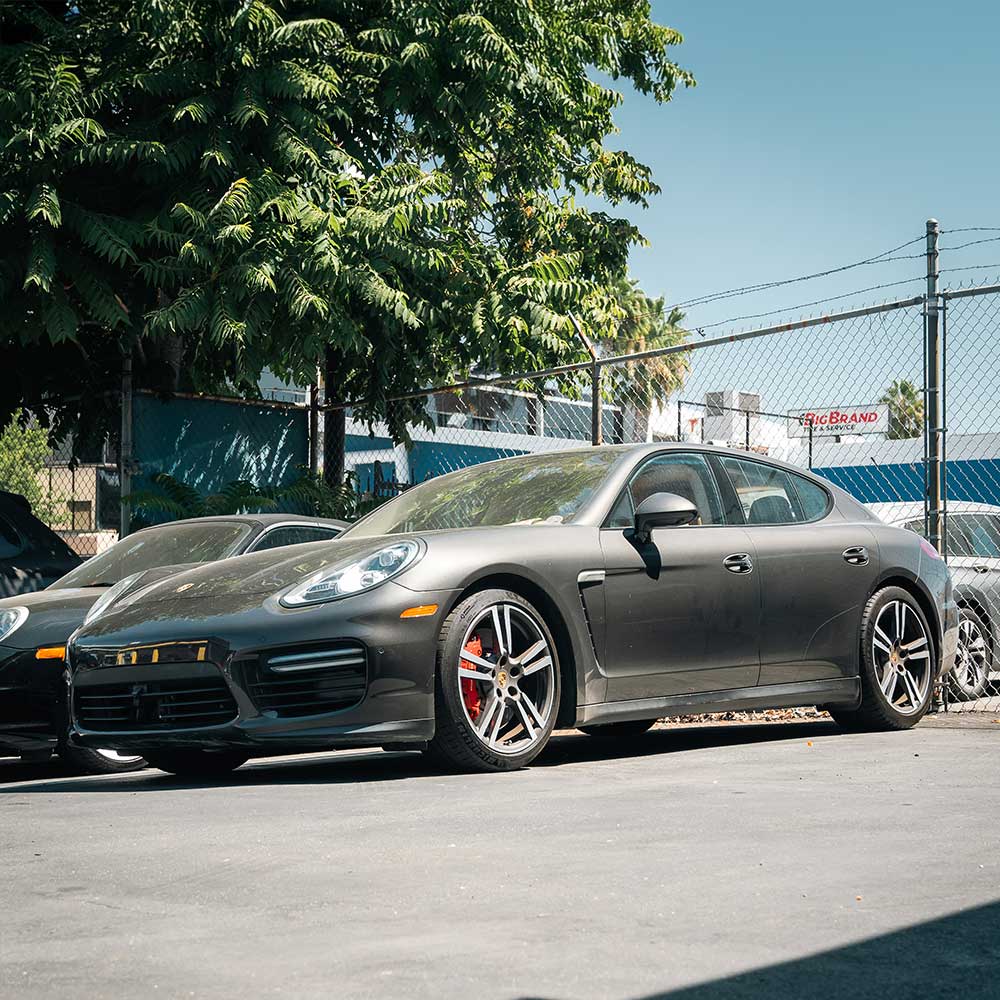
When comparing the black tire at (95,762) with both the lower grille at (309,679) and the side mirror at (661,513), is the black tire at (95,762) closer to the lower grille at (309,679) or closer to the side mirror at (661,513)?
the lower grille at (309,679)

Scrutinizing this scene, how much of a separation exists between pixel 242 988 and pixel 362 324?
10.8 metres

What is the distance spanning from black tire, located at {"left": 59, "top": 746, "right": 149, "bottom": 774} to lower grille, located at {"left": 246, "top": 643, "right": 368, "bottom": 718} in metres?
2.06

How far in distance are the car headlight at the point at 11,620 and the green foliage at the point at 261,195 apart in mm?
4147

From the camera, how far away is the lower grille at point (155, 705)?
19.9 feet

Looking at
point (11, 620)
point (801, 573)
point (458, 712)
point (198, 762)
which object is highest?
Result: point (801, 573)

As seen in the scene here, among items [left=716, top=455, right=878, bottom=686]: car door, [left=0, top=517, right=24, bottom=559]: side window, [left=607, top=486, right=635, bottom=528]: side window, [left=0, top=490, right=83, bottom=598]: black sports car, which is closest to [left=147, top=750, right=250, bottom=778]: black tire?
[left=607, top=486, right=635, bottom=528]: side window

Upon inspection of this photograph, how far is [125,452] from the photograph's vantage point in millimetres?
13195

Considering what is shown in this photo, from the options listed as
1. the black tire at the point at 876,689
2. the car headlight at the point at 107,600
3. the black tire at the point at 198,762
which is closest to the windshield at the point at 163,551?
the car headlight at the point at 107,600

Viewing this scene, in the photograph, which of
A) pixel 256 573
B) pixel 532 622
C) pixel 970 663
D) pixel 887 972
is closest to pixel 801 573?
pixel 532 622

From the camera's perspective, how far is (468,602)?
6.16 m

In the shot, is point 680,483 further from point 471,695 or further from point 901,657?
point 471,695

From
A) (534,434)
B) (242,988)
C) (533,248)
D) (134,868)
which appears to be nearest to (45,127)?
(534,434)

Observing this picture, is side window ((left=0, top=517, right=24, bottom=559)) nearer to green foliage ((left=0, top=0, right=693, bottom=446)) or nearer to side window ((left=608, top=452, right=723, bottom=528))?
green foliage ((left=0, top=0, right=693, bottom=446))

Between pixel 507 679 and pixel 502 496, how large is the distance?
1.22 metres
